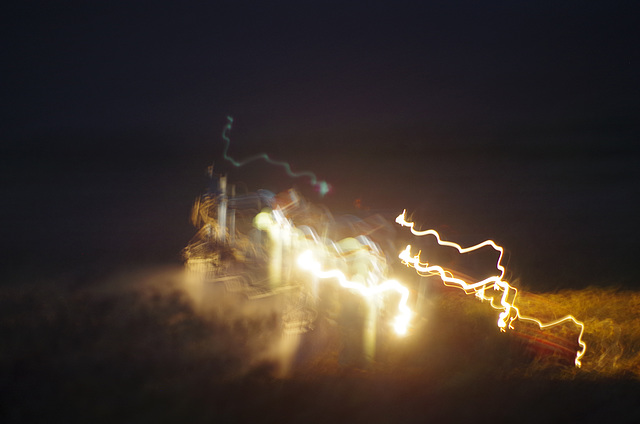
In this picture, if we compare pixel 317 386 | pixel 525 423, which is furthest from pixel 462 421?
pixel 317 386

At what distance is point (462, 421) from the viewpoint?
325cm

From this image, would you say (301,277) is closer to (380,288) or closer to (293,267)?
(293,267)

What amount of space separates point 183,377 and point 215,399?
38cm

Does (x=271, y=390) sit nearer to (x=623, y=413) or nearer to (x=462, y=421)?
(x=462, y=421)

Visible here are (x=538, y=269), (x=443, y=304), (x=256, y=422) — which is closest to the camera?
(x=256, y=422)

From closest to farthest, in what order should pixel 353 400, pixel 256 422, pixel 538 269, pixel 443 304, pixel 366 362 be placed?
pixel 256 422 < pixel 353 400 < pixel 366 362 < pixel 443 304 < pixel 538 269

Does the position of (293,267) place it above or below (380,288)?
above

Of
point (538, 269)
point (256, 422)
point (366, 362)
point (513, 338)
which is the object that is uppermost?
point (538, 269)

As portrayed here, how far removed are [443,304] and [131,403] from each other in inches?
110

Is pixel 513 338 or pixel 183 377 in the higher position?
pixel 513 338

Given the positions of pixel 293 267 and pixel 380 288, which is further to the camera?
pixel 293 267

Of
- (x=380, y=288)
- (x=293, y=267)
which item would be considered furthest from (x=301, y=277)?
(x=380, y=288)

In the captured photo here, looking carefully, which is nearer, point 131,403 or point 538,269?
point 131,403

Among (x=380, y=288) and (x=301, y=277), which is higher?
(x=301, y=277)
